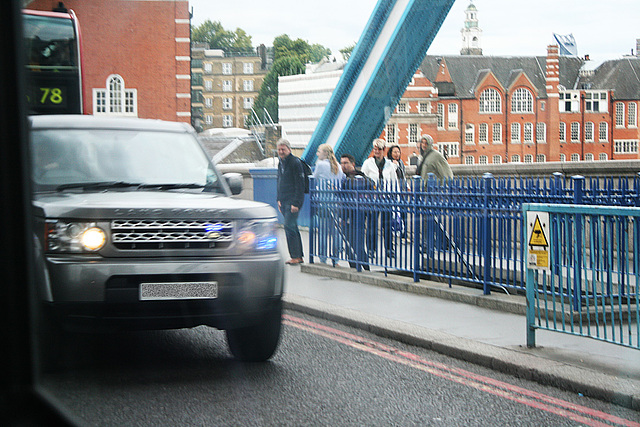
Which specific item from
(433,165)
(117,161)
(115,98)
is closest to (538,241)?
(117,161)

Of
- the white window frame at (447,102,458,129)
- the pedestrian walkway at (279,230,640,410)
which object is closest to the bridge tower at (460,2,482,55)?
the white window frame at (447,102,458,129)

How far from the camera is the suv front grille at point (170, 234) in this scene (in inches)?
188

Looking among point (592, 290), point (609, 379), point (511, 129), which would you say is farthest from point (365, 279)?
point (511, 129)

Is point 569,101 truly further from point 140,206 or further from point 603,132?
point 140,206

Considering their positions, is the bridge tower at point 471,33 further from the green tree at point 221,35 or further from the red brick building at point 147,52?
the green tree at point 221,35

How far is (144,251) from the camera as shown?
15.7 feet

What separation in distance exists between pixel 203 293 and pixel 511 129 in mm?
100116

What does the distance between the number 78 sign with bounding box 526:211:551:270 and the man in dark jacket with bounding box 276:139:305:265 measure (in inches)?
220

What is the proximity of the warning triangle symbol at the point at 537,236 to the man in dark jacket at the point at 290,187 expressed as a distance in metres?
5.60

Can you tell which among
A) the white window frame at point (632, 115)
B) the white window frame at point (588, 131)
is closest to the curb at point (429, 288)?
the white window frame at point (632, 115)

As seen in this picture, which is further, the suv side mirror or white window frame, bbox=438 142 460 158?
white window frame, bbox=438 142 460 158

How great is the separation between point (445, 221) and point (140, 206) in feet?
14.6

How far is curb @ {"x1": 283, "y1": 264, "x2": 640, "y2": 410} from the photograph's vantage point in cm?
481

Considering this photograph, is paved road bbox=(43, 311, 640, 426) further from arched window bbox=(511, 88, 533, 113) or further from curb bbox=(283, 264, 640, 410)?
arched window bbox=(511, 88, 533, 113)
